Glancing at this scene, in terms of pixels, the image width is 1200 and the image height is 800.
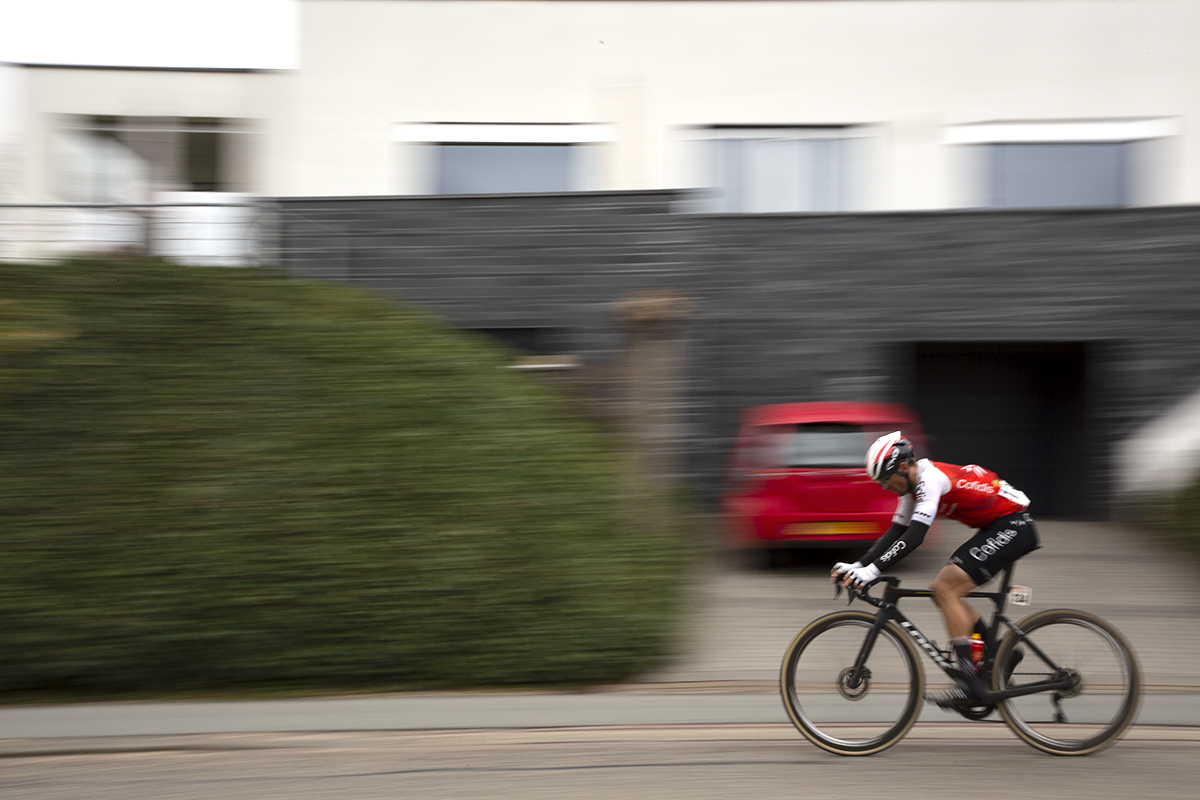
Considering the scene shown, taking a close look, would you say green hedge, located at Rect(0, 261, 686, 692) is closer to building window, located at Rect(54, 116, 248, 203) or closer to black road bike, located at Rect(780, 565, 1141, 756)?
black road bike, located at Rect(780, 565, 1141, 756)

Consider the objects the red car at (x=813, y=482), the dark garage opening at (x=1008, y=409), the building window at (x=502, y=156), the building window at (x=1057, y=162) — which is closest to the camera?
the red car at (x=813, y=482)

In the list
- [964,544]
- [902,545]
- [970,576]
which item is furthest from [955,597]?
[902,545]

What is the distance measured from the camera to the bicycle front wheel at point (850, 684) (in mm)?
5020

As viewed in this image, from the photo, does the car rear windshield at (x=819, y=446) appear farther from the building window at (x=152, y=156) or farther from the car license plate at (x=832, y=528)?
the building window at (x=152, y=156)

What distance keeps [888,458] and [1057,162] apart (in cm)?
901

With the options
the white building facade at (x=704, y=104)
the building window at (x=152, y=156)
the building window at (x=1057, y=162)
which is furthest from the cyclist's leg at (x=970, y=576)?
the building window at (x=152, y=156)

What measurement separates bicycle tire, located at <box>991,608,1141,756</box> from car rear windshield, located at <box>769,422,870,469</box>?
155 inches

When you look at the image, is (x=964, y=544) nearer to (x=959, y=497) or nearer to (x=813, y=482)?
(x=959, y=497)

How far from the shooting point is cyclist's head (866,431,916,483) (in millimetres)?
4926

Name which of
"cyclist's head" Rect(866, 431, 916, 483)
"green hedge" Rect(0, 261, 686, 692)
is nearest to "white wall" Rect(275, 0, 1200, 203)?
"green hedge" Rect(0, 261, 686, 692)

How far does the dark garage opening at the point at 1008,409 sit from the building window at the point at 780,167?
2345mm

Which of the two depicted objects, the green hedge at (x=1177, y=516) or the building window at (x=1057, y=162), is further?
the building window at (x=1057, y=162)

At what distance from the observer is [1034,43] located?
12.3m

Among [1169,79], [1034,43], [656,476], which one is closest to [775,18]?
[1034,43]
